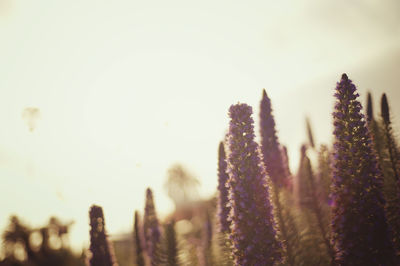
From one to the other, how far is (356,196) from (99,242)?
8.23m

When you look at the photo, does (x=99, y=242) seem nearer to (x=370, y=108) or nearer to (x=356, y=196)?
(x=356, y=196)

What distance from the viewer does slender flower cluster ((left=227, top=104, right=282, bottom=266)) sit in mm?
8883

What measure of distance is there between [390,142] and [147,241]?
11346 millimetres

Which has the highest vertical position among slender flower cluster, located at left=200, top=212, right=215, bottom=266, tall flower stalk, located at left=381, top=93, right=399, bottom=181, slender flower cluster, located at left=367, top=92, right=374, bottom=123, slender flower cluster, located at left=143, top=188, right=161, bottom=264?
slender flower cluster, located at left=367, top=92, right=374, bottom=123

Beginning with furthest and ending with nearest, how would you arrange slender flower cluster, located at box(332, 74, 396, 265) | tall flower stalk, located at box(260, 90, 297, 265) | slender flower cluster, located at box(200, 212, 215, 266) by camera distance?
1. slender flower cluster, located at box(200, 212, 215, 266)
2. tall flower stalk, located at box(260, 90, 297, 265)
3. slender flower cluster, located at box(332, 74, 396, 265)

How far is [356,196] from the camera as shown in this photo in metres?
9.98

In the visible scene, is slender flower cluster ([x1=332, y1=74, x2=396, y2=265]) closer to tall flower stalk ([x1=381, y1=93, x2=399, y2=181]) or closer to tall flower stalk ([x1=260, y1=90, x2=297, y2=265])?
tall flower stalk ([x1=260, y1=90, x2=297, y2=265])

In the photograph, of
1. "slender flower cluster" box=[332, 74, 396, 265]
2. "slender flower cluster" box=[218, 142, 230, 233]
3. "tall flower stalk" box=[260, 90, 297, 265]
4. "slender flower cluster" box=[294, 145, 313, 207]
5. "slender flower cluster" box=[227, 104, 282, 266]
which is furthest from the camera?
"slender flower cluster" box=[294, 145, 313, 207]

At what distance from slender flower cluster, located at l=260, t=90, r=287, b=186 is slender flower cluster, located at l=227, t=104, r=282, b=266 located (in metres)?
3.01

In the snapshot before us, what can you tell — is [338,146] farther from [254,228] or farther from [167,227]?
[167,227]

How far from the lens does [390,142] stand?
13398 mm

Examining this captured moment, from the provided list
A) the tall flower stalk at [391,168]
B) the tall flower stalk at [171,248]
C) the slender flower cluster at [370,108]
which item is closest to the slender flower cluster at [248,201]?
the tall flower stalk at [171,248]

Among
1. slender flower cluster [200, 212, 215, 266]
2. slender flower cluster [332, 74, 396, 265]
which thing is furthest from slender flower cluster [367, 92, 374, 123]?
slender flower cluster [200, 212, 215, 266]

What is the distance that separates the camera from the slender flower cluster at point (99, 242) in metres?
11.0
